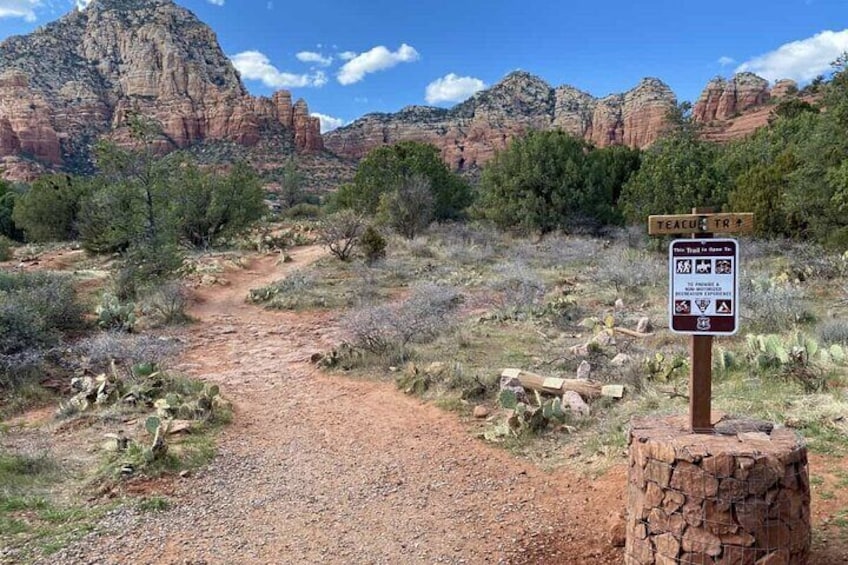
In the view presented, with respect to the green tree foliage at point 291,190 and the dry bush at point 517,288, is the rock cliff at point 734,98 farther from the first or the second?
the dry bush at point 517,288

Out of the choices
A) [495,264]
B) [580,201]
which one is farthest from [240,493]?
[580,201]

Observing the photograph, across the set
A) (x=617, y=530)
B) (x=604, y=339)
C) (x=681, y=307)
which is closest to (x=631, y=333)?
(x=604, y=339)

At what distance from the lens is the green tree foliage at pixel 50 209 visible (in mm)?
26391

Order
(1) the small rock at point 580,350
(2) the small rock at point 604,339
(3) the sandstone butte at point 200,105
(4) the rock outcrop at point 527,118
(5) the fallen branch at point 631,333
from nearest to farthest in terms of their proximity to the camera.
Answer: (1) the small rock at point 580,350, (2) the small rock at point 604,339, (5) the fallen branch at point 631,333, (3) the sandstone butte at point 200,105, (4) the rock outcrop at point 527,118

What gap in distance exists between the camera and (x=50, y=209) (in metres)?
26.4

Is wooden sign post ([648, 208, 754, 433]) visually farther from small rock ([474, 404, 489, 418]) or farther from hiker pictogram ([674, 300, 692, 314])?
small rock ([474, 404, 489, 418])

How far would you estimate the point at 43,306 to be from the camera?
32.6 feet

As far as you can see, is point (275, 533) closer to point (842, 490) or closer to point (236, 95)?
point (842, 490)

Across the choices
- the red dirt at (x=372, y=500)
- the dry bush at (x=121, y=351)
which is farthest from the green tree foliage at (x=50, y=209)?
the red dirt at (x=372, y=500)

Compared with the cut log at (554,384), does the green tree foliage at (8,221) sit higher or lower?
higher

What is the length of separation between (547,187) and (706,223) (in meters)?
20.4

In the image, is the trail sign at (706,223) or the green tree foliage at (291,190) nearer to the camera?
the trail sign at (706,223)

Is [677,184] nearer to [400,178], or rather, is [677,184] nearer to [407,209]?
[407,209]

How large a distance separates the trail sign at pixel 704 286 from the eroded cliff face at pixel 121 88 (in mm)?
64127
